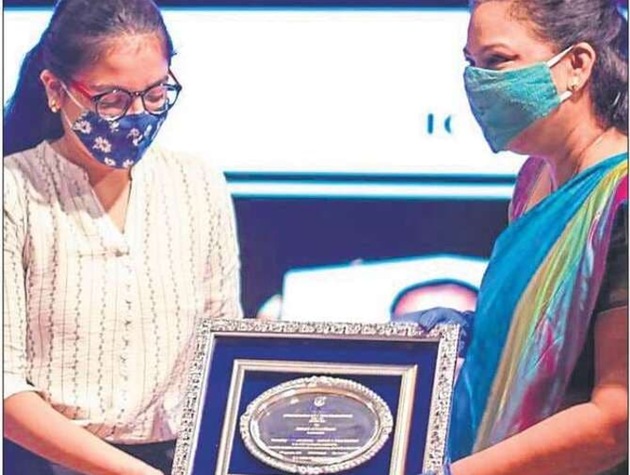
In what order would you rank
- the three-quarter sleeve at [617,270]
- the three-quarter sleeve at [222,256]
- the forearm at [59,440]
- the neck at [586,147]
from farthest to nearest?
the three-quarter sleeve at [222,256]
the forearm at [59,440]
the neck at [586,147]
the three-quarter sleeve at [617,270]

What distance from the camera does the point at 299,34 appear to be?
88.0 inches

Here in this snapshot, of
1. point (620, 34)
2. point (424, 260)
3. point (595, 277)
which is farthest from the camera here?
point (424, 260)

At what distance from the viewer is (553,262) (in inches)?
70.3

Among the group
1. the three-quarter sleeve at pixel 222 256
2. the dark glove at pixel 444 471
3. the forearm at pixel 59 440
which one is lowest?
the forearm at pixel 59 440

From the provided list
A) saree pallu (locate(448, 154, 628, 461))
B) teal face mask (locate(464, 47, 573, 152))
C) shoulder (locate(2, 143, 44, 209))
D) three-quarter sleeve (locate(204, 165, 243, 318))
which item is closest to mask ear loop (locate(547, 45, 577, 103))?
teal face mask (locate(464, 47, 573, 152))

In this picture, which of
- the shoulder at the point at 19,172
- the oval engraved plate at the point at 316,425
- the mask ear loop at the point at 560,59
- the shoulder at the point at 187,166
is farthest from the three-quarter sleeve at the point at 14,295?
the mask ear loop at the point at 560,59

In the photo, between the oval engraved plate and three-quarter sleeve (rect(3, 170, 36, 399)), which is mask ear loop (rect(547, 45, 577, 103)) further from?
three-quarter sleeve (rect(3, 170, 36, 399))

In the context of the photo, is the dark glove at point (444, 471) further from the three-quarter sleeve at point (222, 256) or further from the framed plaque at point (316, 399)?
the three-quarter sleeve at point (222, 256)

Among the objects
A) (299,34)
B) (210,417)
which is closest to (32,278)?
(210,417)

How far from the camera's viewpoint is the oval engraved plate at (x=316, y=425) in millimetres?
1801

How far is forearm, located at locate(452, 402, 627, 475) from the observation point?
5.66ft

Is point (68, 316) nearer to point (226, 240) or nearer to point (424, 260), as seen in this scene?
point (226, 240)

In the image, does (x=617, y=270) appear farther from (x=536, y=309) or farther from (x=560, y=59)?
(x=560, y=59)

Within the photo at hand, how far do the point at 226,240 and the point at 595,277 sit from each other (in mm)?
670
